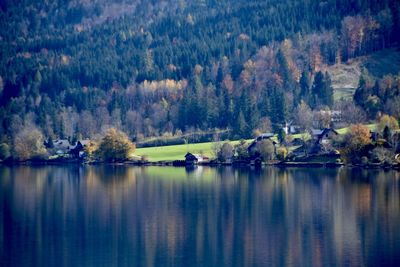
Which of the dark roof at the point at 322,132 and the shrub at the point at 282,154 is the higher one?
the dark roof at the point at 322,132

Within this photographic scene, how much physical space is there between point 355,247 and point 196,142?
77.5m

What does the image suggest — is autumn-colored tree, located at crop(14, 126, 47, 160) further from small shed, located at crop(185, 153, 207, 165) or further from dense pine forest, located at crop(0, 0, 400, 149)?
small shed, located at crop(185, 153, 207, 165)

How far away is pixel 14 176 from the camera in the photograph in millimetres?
84312

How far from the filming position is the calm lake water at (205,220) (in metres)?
39.7

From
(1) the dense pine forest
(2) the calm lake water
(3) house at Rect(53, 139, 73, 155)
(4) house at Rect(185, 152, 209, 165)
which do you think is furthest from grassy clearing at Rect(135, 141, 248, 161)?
(2) the calm lake water

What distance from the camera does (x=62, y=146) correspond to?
125188 millimetres

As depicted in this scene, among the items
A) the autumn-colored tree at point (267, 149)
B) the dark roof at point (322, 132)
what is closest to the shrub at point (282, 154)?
the autumn-colored tree at point (267, 149)

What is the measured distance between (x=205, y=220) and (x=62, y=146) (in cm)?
7769

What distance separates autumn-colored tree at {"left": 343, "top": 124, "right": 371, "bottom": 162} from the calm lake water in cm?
656

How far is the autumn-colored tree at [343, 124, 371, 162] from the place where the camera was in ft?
278

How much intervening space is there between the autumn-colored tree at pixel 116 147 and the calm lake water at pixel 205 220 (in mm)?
26573

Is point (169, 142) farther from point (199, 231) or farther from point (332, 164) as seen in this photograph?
point (199, 231)

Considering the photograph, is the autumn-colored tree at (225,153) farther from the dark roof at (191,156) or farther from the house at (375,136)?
the house at (375,136)

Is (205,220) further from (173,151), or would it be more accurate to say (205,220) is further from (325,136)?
(173,151)
